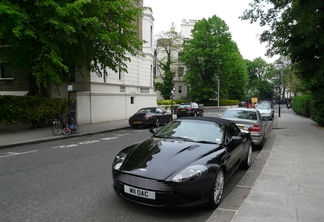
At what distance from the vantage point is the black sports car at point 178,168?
12.2ft

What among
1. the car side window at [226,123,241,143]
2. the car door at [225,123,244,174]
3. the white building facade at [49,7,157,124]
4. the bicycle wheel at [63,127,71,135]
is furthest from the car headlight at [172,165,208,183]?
the white building facade at [49,7,157,124]

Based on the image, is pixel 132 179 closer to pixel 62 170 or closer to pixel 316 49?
pixel 62 170

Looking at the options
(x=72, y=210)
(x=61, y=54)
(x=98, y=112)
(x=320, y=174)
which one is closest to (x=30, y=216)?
(x=72, y=210)

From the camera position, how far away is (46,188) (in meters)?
5.13

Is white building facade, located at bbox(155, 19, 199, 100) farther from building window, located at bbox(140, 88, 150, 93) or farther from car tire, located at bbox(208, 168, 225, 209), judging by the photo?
car tire, located at bbox(208, 168, 225, 209)

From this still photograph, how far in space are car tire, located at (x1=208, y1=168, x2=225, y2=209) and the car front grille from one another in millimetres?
803

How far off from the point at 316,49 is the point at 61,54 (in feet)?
49.1

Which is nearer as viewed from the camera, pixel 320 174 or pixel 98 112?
pixel 320 174

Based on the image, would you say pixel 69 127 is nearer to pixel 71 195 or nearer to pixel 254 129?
pixel 254 129

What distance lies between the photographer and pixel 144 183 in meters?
3.79

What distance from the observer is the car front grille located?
145 inches

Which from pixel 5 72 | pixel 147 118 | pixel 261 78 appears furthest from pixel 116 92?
pixel 261 78

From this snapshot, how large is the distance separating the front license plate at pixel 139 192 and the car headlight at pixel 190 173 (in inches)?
15.7

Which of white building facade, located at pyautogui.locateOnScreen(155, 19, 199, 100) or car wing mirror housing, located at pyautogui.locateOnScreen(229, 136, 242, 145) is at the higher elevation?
white building facade, located at pyautogui.locateOnScreen(155, 19, 199, 100)
